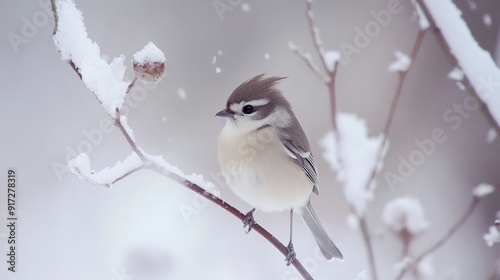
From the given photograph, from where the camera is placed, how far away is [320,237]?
1544 mm

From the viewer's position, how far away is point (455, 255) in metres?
2.46

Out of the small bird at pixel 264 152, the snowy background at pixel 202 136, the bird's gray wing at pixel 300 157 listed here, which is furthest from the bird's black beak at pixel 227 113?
the snowy background at pixel 202 136

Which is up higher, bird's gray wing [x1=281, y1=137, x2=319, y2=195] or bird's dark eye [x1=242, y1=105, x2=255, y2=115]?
bird's dark eye [x1=242, y1=105, x2=255, y2=115]

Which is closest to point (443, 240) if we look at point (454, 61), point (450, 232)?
point (450, 232)

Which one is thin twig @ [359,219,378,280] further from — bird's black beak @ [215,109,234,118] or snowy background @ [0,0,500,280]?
snowy background @ [0,0,500,280]

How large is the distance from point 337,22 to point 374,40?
8.3 inches

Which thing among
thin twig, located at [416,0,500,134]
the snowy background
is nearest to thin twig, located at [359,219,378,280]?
thin twig, located at [416,0,500,134]

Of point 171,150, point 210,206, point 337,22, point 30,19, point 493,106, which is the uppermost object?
point 30,19

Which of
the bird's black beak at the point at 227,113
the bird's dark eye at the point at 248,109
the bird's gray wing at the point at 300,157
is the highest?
the bird's black beak at the point at 227,113

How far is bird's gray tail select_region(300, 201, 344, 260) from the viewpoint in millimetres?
1511

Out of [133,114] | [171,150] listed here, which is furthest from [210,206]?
[133,114]

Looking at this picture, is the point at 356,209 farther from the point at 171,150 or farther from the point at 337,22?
the point at 337,22

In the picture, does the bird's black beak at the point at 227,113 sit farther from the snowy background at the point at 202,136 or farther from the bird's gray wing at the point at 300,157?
the snowy background at the point at 202,136

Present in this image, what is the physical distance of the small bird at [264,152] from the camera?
4.53 ft
